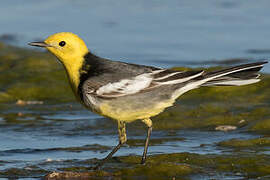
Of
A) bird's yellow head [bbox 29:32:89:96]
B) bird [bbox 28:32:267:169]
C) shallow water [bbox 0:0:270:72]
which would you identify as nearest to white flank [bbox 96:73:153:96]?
bird [bbox 28:32:267:169]

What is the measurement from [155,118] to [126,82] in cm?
246

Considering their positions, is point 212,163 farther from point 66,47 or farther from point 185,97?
point 185,97

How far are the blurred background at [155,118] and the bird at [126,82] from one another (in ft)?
2.04

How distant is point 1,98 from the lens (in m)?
11.3

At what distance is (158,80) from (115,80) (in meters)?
0.45

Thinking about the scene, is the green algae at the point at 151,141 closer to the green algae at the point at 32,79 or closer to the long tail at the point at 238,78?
the long tail at the point at 238,78

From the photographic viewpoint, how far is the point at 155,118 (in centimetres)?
1005

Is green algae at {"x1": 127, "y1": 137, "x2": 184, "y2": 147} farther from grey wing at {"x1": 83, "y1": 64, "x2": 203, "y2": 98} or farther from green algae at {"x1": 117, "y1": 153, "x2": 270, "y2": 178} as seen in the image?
grey wing at {"x1": 83, "y1": 64, "x2": 203, "y2": 98}

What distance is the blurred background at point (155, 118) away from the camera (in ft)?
25.8

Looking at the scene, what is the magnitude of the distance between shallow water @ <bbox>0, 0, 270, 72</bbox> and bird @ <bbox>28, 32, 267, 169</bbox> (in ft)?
16.0

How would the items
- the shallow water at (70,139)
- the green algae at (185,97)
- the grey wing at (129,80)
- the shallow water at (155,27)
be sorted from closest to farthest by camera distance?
1. the grey wing at (129,80)
2. the shallow water at (70,139)
3. the green algae at (185,97)
4. the shallow water at (155,27)

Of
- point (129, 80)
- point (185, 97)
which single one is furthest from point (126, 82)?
point (185, 97)

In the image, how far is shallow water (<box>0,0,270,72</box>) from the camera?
14.3m

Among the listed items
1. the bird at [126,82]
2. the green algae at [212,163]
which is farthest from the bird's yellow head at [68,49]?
the green algae at [212,163]
